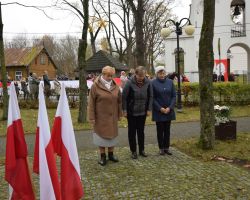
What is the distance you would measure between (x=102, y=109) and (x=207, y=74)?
252 centimetres

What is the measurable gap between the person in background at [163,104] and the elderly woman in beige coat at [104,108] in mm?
1052

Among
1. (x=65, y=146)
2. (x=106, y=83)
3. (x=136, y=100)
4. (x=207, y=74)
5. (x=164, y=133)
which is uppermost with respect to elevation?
(x=207, y=74)

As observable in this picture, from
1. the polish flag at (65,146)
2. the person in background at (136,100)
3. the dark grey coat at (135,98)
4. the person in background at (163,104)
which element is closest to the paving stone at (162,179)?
the person in background at (163,104)

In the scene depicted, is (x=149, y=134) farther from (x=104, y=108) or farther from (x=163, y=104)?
(x=104, y=108)

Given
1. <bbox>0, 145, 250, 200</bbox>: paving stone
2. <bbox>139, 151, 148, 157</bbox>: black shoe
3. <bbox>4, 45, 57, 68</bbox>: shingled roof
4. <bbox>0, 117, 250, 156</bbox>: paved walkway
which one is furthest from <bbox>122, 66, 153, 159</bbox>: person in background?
<bbox>4, 45, 57, 68</bbox>: shingled roof

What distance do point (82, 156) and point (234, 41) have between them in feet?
95.3

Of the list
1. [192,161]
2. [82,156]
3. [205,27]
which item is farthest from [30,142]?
[205,27]

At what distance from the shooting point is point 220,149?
8.56 metres

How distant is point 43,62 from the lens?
66.3m

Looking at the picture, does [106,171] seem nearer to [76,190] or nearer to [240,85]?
[76,190]

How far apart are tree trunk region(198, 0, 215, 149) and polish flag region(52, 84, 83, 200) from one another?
471cm

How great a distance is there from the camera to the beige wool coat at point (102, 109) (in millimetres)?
7352

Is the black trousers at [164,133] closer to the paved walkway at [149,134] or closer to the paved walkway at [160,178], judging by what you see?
the paved walkway at [160,178]

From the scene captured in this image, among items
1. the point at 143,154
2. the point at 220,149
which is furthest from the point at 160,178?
Answer: the point at 220,149
